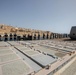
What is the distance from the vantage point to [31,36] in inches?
846

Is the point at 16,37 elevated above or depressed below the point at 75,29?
below

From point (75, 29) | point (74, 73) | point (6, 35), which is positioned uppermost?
point (75, 29)

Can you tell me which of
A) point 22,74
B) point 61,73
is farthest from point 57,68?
point 22,74

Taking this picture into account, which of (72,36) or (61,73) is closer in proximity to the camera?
(61,73)

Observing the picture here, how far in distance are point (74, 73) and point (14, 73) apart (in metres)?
1.94

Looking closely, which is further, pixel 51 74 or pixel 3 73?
pixel 51 74

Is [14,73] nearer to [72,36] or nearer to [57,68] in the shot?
[57,68]

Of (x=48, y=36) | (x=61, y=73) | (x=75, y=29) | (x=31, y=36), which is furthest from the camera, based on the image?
(x=48, y=36)

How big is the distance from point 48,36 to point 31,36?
21.3 feet

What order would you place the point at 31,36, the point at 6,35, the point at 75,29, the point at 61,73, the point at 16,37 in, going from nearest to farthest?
the point at 61,73
the point at 6,35
the point at 16,37
the point at 31,36
the point at 75,29

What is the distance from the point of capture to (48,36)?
26219 mm

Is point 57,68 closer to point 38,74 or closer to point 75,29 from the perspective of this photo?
point 38,74

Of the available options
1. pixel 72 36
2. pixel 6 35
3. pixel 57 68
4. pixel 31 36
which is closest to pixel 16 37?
pixel 6 35

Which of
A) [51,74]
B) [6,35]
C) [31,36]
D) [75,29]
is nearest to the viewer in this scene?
[51,74]
